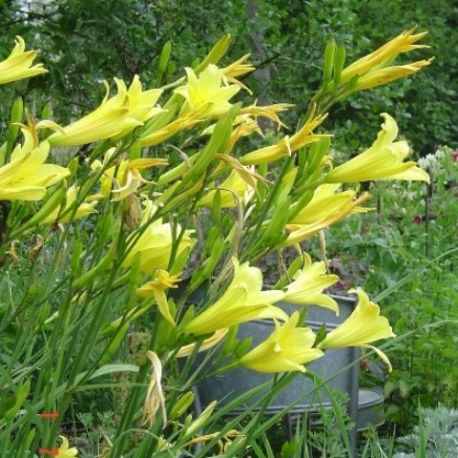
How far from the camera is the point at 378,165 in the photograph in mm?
1366

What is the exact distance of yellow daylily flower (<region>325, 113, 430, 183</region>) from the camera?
136 centimetres

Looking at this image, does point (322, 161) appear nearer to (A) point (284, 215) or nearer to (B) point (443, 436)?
(A) point (284, 215)

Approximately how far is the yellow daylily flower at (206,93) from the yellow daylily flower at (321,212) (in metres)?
0.16

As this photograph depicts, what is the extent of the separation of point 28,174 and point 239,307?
275 mm

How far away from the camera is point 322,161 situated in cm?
133

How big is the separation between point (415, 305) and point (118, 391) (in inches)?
53.0

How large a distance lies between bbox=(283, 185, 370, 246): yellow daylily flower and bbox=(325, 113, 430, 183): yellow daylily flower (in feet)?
0.08

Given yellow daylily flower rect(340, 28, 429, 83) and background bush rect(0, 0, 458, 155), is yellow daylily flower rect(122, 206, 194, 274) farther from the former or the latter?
background bush rect(0, 0, 458, 155)

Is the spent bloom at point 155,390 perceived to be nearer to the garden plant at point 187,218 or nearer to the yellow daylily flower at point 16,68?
the garden plant at point 187,218

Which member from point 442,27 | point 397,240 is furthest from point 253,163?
point 442,27

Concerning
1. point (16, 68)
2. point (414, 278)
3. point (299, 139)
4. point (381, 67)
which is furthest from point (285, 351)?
point (414, 278)

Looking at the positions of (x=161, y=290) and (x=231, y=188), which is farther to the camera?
(x=231, y=188)

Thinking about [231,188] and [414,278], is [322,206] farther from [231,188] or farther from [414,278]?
[414,278]

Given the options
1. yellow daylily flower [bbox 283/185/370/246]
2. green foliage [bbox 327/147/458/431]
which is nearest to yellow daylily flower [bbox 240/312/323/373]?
yellow daylily flower [bbox 283/185/370/246]
